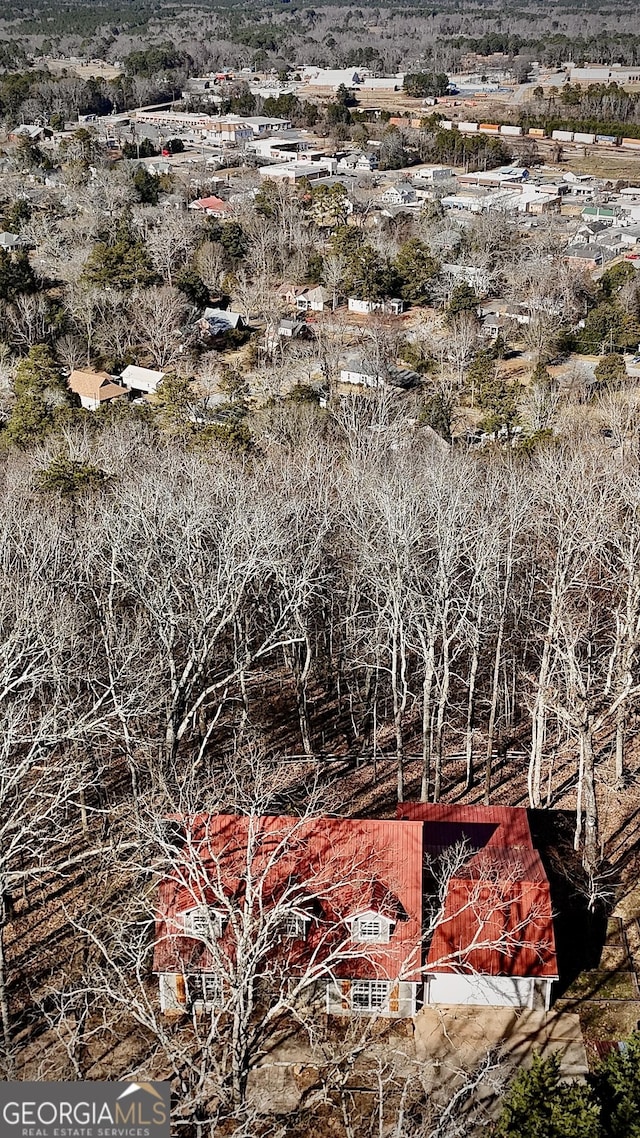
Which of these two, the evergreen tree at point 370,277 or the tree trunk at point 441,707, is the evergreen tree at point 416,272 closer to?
the evergreen tree at point 370,277

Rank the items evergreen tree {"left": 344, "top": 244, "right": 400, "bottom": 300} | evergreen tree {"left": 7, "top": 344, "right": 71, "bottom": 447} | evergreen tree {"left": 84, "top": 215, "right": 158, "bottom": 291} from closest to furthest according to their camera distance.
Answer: evergreen tree {"left": 7, "top": 344, "right": 71, "bottom": 447}, evergreen tree {"left": 84, "top": 215, "right": 158, "bottom": 291}, evergreen tree {"left": 344, "top": 244, "right": 400, "bottom": 300}

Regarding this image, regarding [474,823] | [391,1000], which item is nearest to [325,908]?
[391,1000]

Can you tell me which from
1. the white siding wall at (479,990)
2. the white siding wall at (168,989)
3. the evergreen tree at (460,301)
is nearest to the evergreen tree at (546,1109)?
the white siding wall at (479,990)

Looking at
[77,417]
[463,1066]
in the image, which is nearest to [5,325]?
[77,417]

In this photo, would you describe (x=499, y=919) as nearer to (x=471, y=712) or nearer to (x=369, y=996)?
(x=369, y=996)

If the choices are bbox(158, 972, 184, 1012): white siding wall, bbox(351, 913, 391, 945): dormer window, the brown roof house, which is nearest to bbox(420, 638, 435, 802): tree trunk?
bbox(351, 913, 391, 945): dormer window

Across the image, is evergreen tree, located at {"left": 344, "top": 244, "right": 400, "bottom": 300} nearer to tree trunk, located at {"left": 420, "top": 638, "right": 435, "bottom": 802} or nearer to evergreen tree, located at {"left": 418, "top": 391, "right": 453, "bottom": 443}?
evergreen tree, located at {"left": 418, "top": 391, "right": 453, "bottom": 443}
